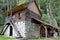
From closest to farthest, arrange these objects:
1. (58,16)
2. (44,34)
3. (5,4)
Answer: (44,34) → (58,16) → (5,4)

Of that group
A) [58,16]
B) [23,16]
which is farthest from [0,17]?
[23,16]

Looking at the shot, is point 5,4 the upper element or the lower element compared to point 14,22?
upper

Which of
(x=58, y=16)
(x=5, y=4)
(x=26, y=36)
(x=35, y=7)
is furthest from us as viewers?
(x=5, y=4)

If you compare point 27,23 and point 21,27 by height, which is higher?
point 27,23

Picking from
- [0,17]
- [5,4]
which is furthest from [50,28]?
[5,4]

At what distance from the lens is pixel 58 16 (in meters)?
45.1

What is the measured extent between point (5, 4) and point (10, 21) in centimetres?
2635

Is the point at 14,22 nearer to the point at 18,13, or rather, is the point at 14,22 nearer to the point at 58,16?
the point at 18,13

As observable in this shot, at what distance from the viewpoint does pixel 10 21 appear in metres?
30.4

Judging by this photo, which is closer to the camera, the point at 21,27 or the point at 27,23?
the point at 27,23

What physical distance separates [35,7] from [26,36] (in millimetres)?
7088

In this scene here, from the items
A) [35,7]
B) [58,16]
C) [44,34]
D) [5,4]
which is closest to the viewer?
[44,34]

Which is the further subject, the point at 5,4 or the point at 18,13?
the point at 5,4

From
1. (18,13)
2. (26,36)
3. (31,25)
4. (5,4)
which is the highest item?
(5,4)
